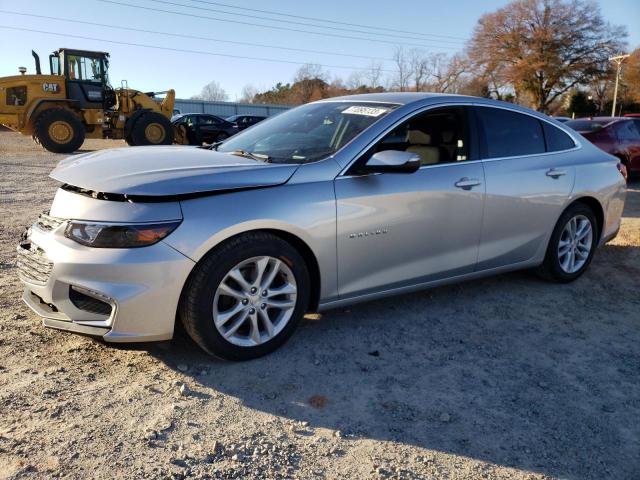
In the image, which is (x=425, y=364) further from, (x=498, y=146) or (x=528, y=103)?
(x=528, y=103)

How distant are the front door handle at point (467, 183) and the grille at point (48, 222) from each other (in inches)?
101

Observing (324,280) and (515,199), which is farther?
(515,199)

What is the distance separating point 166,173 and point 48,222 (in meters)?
0.77

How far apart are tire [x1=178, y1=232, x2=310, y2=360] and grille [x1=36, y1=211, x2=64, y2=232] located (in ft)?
2.66

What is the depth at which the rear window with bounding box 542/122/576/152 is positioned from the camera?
458cm

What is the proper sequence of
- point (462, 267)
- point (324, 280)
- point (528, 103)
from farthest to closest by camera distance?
1. point (528, 103)
2. point (462, 267)
3. point (324, 280)

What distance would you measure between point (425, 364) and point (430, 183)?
4.06ft

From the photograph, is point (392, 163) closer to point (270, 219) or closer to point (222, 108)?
point (270, 219)

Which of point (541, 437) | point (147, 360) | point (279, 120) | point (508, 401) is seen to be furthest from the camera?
point (279, 120)

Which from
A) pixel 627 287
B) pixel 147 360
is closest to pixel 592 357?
pixel 627 287

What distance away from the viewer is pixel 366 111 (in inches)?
151

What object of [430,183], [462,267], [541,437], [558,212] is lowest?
[541,437]

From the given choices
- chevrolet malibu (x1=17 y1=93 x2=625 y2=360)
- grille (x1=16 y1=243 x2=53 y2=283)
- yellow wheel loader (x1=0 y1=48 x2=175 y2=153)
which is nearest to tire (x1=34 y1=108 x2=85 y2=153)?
yellow wheel loader (x1=0 y1=48 x2=175 y2=153)

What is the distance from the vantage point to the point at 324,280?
132 inches
